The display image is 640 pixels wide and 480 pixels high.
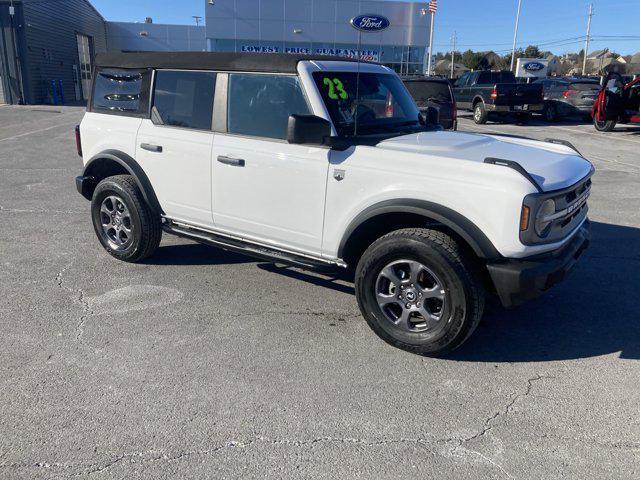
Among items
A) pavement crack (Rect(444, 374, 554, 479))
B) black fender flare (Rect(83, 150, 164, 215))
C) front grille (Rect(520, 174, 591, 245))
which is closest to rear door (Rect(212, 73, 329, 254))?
black fender flare (Rect(83, 150, 164, 215))

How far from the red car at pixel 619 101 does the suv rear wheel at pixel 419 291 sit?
51.1 feet

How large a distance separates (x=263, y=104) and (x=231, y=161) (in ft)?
1.69

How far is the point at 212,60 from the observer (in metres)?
4.61

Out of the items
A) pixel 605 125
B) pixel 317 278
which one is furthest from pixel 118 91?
pixel 605 125

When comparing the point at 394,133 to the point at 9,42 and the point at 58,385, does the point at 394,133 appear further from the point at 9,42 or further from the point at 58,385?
the point at 9,42

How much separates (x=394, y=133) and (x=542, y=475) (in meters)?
2.75

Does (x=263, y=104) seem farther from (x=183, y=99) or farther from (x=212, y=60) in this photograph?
(x=183, y=99)

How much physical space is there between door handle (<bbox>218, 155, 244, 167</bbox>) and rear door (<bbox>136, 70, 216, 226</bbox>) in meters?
0.16

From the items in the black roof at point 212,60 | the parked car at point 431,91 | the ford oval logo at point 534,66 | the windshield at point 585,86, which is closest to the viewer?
the black roof at point 212,60

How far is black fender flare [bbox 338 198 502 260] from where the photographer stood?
3387mm

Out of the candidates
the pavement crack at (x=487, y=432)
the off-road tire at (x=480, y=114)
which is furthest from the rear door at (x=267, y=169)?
the off-road tire at (x=480, y=114)

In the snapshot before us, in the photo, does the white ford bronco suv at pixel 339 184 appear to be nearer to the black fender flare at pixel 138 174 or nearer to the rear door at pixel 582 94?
the black fender flare at pixel 138 174

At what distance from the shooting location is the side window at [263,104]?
13.6ft

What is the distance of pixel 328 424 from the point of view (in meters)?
2.99
